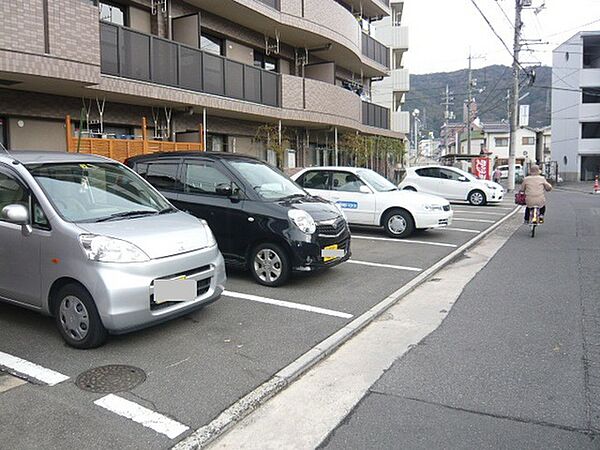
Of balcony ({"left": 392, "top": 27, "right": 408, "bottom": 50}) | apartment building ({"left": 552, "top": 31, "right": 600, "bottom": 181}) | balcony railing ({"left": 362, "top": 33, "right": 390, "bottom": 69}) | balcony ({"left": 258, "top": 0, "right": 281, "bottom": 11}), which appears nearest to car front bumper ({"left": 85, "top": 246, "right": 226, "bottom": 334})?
balcony ({"left": 258, "top": 0, "right": 281, "bottom": 11})

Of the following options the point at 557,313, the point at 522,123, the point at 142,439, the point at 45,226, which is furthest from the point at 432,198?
the point at 522,123

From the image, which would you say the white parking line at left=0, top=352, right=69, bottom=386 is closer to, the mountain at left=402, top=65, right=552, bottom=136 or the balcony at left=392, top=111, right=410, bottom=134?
the balcony at left=392, top=111, right=410, bottom=134

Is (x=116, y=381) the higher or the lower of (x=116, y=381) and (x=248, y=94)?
the lower

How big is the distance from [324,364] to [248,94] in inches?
442

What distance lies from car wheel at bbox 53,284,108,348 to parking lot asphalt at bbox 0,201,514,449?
11 centimetres

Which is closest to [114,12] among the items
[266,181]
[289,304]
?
[266,181]

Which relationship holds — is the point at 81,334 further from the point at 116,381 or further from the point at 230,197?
the point at 230,197

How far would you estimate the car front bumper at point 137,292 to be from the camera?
428 centimetres

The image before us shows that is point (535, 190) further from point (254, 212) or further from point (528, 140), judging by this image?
point (528, 140)

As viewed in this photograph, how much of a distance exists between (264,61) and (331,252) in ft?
41.0

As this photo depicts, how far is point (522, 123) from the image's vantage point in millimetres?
37969

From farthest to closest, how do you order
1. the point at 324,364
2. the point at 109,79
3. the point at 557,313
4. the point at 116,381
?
the point at 109,79 < the point at 557,313 < the point at 324,364 < the point at 116,381

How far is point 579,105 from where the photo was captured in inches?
1724

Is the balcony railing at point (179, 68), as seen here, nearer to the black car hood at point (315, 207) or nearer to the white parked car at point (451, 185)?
the black car hood at point (315, 207)
